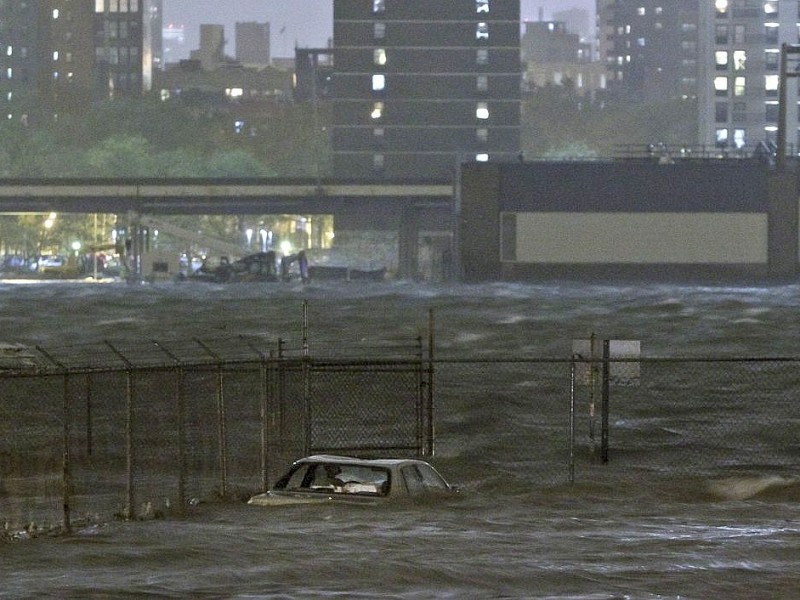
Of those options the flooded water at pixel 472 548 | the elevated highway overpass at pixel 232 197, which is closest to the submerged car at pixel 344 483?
the flooded water at pixel 472 548

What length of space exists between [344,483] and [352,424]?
14051 millimetres

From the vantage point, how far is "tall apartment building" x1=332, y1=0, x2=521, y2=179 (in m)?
194

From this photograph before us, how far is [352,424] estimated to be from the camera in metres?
36.8

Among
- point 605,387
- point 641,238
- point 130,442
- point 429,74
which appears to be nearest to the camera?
point 130,442

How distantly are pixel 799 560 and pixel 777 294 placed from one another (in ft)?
292

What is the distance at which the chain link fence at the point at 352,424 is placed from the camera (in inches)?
971

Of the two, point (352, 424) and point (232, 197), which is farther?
point (232, 197)

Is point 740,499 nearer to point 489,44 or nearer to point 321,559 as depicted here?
point 321,559

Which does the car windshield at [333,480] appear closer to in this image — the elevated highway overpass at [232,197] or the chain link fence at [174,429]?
the chain link fence at [174,429]

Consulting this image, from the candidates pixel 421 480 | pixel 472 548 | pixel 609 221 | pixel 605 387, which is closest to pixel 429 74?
pixel 609 221

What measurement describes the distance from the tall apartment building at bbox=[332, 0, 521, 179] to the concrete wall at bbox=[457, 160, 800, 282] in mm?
70324

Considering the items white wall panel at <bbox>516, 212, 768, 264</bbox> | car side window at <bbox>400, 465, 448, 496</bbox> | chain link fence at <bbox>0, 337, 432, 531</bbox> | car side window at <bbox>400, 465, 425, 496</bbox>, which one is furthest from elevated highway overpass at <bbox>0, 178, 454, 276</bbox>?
car side window at <bbox>400, 465, 425, 496</bbox>

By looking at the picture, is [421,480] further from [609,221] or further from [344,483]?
[609,221]

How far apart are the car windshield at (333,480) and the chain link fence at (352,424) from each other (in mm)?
1442
